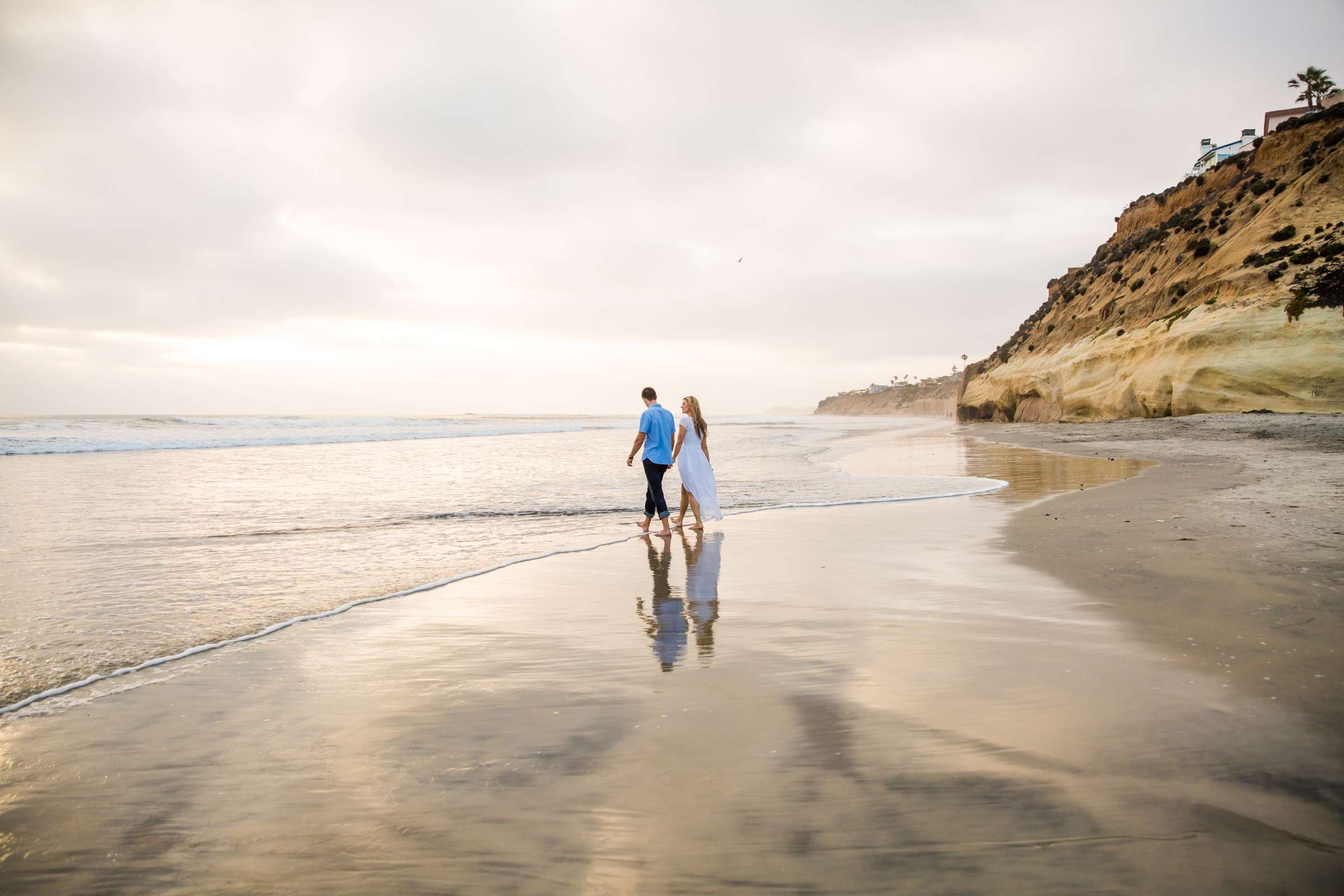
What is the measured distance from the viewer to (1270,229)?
98.9ft

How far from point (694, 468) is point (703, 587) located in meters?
4.14

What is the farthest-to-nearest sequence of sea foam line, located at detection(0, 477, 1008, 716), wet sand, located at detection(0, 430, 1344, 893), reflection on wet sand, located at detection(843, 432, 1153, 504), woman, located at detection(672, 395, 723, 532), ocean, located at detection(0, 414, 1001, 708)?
reflection on wet sand, located at detection(843, 432, 1153, 504) → woman, located at detection(672, 395, 723, 532) → ocean, located at detection(0, 414, 1001, 708) → sea foam line, located at detection(0, 477, 1008, 716) → wet sand, located at detection(0, 430, 1344, 893)

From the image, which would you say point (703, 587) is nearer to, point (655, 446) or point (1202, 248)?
point (655, 446)

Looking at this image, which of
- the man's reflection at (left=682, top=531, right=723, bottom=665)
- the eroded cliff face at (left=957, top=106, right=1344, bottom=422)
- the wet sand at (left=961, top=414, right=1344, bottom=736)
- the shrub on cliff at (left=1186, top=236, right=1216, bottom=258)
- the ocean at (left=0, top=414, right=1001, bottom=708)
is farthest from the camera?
the shrub on cliff at (left=1186, top=236, right=1216, bottom=258)

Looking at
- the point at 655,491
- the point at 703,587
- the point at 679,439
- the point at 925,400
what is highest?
the point at 925,400

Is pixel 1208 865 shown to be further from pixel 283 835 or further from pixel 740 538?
pixel 740 538

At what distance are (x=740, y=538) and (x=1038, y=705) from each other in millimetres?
5398

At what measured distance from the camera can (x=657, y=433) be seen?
10.6m

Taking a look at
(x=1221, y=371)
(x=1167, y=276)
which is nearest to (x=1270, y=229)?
(x=1167, y=276)

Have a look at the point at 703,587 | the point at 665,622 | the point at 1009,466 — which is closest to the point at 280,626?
the point at 665,622

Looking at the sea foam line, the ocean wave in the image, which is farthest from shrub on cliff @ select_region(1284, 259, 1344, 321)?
the ocean wave

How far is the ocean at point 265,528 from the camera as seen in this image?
4.93 metres

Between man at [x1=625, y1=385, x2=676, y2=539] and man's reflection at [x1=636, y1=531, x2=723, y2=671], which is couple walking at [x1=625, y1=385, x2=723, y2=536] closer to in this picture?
man at [x1=625, y1=385, x2=676, y2=539]

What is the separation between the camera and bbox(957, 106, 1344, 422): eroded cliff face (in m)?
24.3
